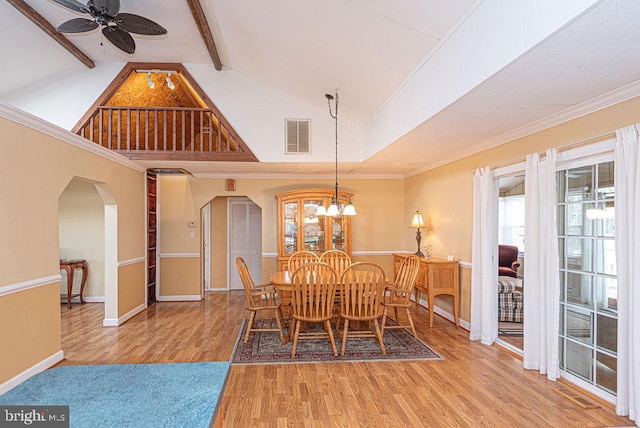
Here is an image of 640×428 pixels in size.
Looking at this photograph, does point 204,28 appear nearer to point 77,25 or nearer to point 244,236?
point 77,25

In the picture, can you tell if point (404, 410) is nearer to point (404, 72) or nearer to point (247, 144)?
point (404, 72)

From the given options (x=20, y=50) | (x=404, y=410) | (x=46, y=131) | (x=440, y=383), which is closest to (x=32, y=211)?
(x=46, y=131)

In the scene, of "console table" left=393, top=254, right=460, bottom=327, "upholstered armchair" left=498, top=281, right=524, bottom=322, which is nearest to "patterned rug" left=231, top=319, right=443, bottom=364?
"console table" left=393, top=254, right=460, bottom=327

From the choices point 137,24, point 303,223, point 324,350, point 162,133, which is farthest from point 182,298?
point 137,24

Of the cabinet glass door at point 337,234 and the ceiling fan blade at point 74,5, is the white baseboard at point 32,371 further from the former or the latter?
the cabinet glass door at point 337,234

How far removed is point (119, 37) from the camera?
11.4 ft

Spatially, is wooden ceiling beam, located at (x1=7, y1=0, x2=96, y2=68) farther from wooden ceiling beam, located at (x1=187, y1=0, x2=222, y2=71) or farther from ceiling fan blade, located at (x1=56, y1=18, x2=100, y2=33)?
wooden ceiling beam, located at (x1=187, y1=0, x2=222, y2=71)

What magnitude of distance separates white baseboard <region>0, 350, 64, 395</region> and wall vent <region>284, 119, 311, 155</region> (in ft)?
11.9

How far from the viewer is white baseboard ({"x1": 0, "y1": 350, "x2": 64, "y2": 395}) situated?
2881 millimetres

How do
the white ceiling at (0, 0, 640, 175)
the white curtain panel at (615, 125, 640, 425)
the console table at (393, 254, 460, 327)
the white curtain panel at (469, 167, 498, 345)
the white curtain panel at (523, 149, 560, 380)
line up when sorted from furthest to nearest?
1. the console table at (393, 254, 460, 327)
2. the white curtain panel at (469, 167, 498, 345)
3. the white curtain panel at (523, 149, 560, 380)
4. the white curtain panel at (615, 125, 640, 425)
5. the white ceiling at (0, 0, 640, 175)

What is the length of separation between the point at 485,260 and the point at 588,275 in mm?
1208

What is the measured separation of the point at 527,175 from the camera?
3555mm

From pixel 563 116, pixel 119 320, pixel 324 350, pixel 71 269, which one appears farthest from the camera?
pixel 71 269

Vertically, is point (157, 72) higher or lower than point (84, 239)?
higher
